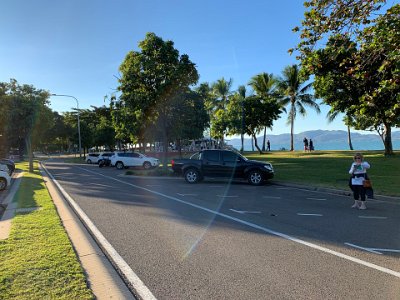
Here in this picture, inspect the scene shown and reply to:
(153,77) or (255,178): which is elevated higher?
(153,77)

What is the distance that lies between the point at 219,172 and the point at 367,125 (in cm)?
3186

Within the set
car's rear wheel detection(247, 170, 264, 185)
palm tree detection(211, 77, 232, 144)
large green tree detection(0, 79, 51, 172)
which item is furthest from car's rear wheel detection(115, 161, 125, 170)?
palm tree detection(211, 77, 232, 144)

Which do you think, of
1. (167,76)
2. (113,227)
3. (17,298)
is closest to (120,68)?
(167,76)

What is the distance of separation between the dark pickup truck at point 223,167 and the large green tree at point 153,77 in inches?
189

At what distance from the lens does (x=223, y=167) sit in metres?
17.1

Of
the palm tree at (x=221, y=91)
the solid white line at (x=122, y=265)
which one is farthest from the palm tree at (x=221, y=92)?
the solid white line at (x=122, y=265)

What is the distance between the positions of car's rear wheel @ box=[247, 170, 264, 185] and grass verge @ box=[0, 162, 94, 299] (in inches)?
407

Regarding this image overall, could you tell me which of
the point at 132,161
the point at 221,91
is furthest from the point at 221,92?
the point at 132,161

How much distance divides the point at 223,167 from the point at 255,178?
5.54ft

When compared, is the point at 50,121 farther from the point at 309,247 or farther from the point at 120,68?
the point at 309,247

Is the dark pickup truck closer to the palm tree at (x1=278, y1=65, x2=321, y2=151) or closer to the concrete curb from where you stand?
the concrete curb

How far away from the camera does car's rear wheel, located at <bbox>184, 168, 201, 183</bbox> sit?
17422 mm

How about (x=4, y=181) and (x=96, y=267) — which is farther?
(x=4, y=181)

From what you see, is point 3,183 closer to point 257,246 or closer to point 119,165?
point 257,246
